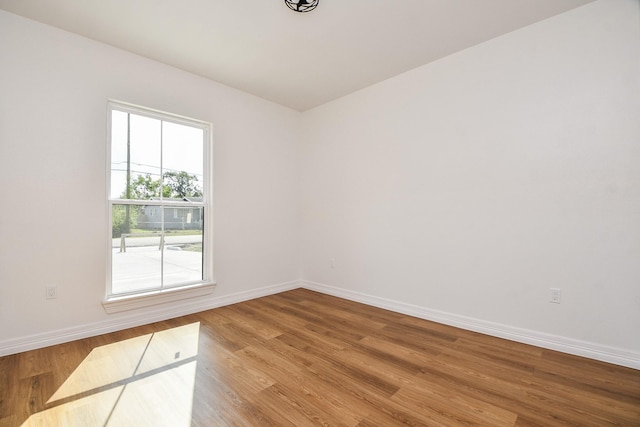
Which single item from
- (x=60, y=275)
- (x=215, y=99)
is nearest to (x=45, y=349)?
(x=60, y=275)

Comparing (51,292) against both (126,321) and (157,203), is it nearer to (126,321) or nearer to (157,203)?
(126,321)

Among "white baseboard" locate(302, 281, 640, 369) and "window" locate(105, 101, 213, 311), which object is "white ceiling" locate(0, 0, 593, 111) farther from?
"white baseboard" locate(302, 281, 640, 369)

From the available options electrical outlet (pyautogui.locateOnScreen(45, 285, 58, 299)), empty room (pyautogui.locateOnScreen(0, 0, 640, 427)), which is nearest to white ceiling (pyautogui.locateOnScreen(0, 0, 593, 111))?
empty room (pyautogui.locateOnScreen(0, 0, 640, 427))

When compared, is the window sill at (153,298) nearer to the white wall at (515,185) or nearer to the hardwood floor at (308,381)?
the hardwood floor at (308,381)

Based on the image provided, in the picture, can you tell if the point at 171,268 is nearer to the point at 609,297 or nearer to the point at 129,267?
the point at 129,267

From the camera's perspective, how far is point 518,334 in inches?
102

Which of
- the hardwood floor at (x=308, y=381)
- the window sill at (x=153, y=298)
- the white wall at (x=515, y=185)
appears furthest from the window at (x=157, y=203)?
the white wall at (x=515, y=185)

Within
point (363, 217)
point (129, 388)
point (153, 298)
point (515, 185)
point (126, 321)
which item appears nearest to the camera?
point (129, 388)

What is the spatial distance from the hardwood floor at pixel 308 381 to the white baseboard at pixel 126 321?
0.32 feet

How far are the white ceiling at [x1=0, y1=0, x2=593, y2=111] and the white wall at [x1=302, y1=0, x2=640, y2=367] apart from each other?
0.29 meters

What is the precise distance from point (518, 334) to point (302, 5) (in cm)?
331

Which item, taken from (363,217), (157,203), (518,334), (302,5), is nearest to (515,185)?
(518,334)

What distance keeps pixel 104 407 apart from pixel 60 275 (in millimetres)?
1474

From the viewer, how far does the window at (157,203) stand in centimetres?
291
